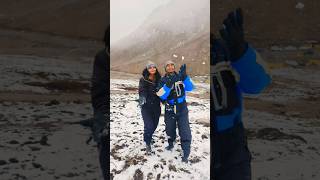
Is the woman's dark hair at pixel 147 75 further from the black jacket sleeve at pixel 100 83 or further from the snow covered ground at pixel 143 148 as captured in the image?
the black jacket sleeve at pixel 100 83

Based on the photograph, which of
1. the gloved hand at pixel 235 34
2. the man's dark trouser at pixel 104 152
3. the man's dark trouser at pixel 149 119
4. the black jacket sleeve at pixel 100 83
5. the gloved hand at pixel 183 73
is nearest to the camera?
the gloved hand at pixel 235 34

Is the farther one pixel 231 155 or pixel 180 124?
pixel 180 124

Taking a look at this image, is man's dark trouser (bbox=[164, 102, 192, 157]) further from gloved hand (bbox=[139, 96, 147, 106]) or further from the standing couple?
gloved hand (bbox=[139, 96, 147, 106])

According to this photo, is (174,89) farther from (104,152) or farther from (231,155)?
(231,155)

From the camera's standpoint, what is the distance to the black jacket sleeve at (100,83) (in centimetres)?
141

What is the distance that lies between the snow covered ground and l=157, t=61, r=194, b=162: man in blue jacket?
0.14 feet

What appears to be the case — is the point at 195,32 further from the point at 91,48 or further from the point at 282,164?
the point at 91,48

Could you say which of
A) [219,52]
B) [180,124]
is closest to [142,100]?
[180,124]

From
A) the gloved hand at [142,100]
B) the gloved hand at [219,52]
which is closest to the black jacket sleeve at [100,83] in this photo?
the gloved hand at [142,100]

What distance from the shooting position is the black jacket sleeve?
4.62 ft

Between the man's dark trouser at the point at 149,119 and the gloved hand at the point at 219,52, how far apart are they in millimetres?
778

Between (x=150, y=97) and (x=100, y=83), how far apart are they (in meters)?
0.49

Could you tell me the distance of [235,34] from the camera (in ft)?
3.52

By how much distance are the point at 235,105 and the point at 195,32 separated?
37.3 inches
